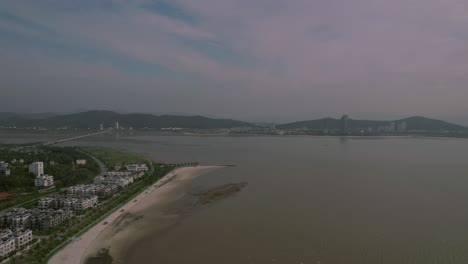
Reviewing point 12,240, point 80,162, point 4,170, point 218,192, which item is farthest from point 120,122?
point 12,240

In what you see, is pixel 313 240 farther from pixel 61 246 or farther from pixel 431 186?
pixel 431 186

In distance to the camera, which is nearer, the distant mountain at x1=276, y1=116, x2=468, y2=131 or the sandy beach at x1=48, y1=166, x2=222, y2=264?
the sandy beach at x1=48, y1=166, x2=222, y2=264

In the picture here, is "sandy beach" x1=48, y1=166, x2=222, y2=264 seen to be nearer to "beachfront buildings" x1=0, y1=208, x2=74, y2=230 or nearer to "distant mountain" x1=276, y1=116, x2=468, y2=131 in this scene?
"beachfront buildings" x1=0, y1=208, x2=74, y2=230

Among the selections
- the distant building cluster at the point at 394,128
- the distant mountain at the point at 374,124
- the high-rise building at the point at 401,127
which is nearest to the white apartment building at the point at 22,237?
the distant mountain at the point at 374,124

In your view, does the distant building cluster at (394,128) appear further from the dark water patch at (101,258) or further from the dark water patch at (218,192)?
the dark water patch at (101,258)

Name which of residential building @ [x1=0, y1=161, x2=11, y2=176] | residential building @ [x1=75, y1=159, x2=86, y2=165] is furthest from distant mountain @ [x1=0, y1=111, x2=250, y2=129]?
residential building @ [x1=0, y1=161, x2=11, y2=176]

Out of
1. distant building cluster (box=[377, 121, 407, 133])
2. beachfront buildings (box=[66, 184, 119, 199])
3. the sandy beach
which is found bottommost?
the sandy beach

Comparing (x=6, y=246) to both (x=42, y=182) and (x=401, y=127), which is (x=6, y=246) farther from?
(x=401, y=127)
